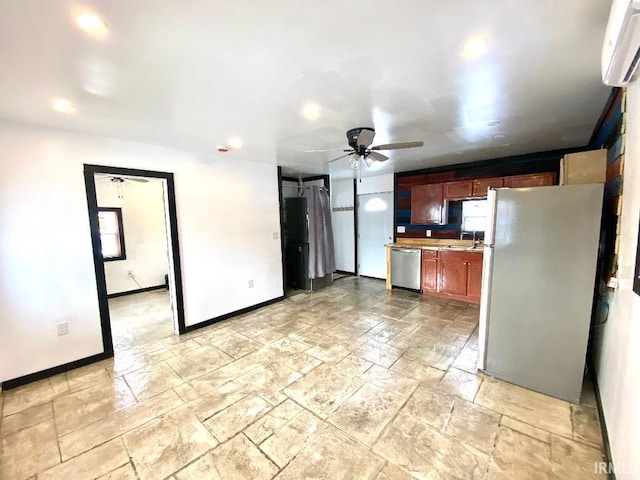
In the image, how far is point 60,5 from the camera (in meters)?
1.13

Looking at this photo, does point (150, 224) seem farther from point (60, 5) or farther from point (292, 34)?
point (292, 34)

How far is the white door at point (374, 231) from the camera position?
235 inches

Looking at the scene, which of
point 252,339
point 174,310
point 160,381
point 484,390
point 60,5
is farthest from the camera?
point 174,310

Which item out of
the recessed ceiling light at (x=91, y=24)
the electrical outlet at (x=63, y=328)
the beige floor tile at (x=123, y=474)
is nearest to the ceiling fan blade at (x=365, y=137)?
the recessed ceiling light at (x=91, y=24)

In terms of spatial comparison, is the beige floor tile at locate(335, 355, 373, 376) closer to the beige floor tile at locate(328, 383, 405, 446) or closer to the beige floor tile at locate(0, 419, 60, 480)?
the beige floor tile at locate(328, 383, 405, 446)

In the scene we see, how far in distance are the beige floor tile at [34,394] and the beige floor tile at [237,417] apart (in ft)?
5.18

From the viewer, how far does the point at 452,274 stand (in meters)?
4.61

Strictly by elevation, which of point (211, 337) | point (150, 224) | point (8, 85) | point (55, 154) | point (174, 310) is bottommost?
point (211, 337)

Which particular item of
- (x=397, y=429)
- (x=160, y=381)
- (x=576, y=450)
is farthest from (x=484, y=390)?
(x=160, y=381)

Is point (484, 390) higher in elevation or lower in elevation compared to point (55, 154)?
lower

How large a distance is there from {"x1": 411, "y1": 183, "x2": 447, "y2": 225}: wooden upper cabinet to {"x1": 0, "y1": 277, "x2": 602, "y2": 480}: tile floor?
7.83 feet

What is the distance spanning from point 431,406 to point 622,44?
2.41 m

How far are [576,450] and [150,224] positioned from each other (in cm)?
686

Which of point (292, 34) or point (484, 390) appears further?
point (484, 390)
